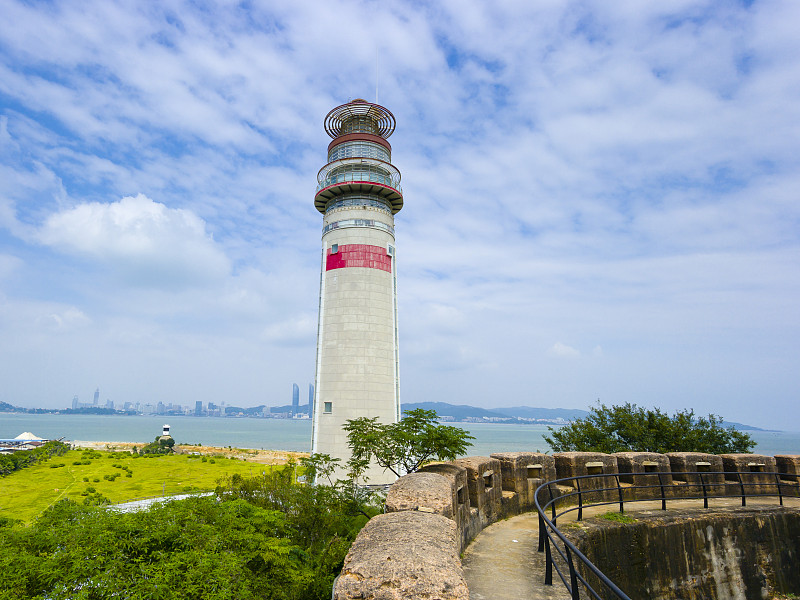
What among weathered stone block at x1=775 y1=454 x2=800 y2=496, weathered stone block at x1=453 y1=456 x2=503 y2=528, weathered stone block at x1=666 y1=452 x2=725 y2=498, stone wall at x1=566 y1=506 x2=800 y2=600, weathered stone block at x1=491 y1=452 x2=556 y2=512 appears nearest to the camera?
stone wall at x1=566 y1=506 x2=800 y2=600

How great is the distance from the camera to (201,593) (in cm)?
525

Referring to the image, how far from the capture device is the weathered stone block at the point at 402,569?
333 centimetres

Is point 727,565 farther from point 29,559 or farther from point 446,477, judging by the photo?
point 29,559

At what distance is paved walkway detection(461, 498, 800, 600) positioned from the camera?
5695 mm

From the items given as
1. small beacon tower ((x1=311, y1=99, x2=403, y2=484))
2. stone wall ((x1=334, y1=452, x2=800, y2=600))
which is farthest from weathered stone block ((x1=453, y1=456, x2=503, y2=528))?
small beacon tower ((x1=311, y1=99, x2=403, y2=484))

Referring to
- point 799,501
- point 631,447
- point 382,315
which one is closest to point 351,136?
point 382,315

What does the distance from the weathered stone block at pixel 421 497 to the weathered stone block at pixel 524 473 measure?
5.07 meters

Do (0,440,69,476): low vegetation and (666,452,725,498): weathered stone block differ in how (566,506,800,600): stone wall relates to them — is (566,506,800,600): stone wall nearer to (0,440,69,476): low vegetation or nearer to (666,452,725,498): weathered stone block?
(666,452,725,498): weathered stone block

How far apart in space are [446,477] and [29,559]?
5.42 metres

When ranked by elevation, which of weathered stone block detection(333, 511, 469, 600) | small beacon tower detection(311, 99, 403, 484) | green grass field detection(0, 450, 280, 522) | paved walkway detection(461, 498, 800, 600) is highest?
small beacon tower detection(311, 99, 403, 484)

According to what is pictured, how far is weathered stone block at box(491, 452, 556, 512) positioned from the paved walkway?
462 millimetres

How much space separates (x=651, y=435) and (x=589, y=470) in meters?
15.3

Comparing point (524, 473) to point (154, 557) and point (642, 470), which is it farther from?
point (154, 557)

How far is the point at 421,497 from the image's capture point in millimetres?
5785
